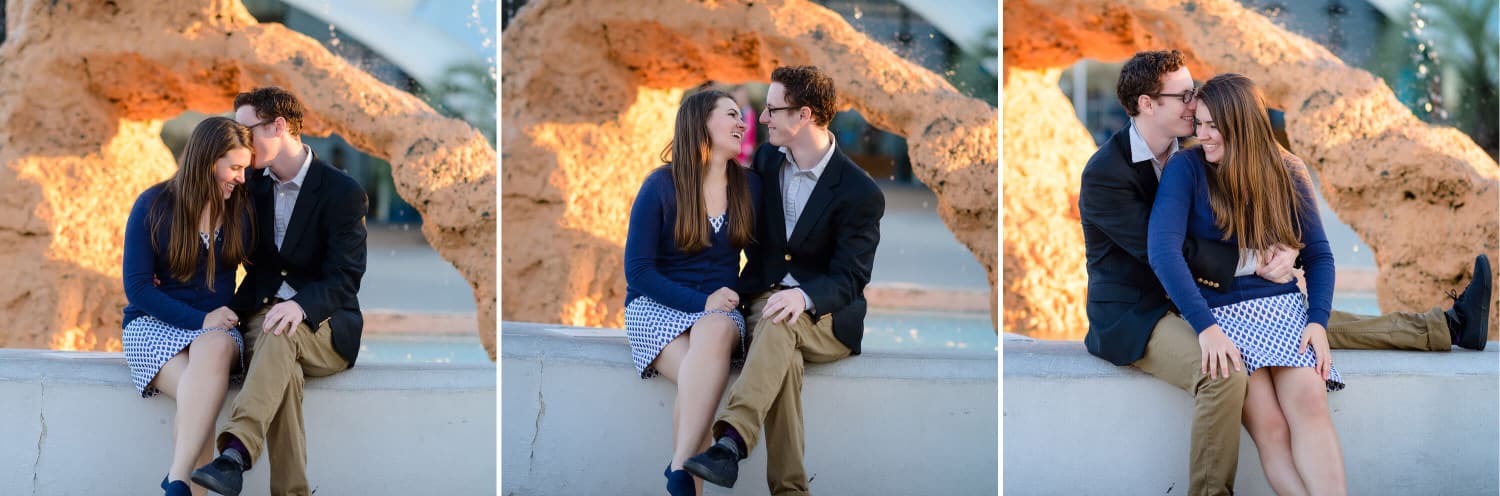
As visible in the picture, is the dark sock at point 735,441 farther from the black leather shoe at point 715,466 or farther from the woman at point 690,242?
the woman at point 690,242

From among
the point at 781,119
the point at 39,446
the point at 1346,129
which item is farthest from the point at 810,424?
the point at 1346,129

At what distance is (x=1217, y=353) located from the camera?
2.92 meters

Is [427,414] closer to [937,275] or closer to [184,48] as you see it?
[184,48]

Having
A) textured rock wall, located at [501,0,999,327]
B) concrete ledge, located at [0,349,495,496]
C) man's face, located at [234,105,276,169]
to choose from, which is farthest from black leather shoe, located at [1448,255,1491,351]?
man's face, located at [234,105,276,169]

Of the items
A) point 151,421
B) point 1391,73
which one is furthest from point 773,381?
point 1391,73

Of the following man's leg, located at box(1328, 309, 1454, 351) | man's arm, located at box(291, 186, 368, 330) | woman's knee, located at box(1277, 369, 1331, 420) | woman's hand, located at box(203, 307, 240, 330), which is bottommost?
woman's knee, located at box(1277, 369, 1331, 420)

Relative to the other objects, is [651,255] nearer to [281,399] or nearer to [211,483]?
[281,399]

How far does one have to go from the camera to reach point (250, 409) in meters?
2.98

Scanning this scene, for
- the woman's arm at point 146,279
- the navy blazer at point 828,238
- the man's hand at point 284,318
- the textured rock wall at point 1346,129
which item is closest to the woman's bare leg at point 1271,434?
the navy blazer at point 828,238

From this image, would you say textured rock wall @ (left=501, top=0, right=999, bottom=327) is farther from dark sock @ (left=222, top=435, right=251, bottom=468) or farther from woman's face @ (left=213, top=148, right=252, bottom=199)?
dark sock @ (left=222, top=435, right=251, bottom=468)

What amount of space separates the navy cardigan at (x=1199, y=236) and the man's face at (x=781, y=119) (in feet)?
2.79

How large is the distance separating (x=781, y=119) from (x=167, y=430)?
60.9 inches

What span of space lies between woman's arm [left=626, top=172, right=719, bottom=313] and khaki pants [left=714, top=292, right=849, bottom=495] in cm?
17

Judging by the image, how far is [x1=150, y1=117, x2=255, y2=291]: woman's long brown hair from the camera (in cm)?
322
